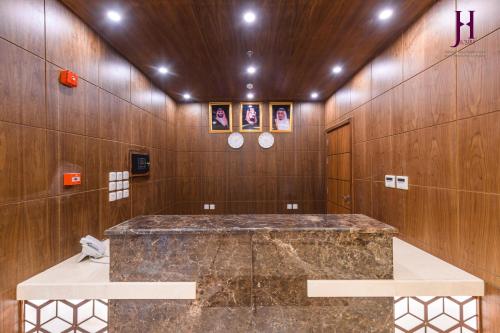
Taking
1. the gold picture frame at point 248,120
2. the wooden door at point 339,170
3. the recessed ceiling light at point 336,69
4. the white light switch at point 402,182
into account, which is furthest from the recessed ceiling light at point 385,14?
the gold picture frame at point 248,120

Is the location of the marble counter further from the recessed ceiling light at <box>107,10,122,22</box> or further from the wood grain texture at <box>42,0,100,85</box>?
the recessed ceiling light at <box>107,10,122,22</box>

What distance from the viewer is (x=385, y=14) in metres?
2.45

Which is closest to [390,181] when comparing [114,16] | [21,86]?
[114,16]

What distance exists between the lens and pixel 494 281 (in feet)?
5.74

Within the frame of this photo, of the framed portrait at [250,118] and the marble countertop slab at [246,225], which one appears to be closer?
the marble countertop slab at [246,225]

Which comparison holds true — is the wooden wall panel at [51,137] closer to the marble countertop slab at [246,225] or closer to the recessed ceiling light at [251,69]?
the marble countertop slab at [246,225]

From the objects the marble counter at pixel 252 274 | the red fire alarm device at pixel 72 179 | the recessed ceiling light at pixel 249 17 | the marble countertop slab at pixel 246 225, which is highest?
the recessed ceiling light at pixel 249 17

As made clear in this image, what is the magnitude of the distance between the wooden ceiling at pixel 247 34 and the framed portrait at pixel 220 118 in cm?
134

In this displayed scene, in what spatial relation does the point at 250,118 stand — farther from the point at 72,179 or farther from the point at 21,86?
the point at 21,86

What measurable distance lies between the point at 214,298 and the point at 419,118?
2.48 meters

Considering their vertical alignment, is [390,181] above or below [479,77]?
below

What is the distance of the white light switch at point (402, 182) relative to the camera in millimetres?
2678

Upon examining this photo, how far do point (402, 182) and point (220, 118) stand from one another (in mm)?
3864

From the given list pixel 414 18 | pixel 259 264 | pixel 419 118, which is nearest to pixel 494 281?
pixel 419 118
